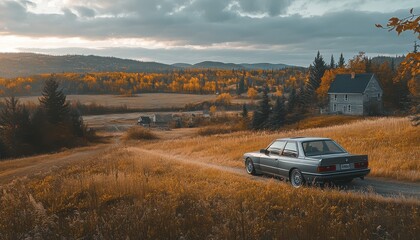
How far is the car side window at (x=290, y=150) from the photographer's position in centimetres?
1223

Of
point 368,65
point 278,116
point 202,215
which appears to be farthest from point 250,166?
point 368,65

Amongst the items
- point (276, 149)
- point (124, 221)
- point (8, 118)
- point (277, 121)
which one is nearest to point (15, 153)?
point (8, 118)

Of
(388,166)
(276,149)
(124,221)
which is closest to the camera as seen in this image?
(124,221)

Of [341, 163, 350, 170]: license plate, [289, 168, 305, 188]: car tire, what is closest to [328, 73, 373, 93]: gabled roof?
[289, 168, 305, 188]: car tire

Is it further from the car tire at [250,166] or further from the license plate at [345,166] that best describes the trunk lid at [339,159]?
the car tire at [250,166]

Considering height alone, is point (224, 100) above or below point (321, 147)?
below

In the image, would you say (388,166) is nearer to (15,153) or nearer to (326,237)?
(326,237)

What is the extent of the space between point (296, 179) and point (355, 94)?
64.5m

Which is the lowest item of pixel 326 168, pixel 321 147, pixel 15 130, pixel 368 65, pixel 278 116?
pixel 15 130

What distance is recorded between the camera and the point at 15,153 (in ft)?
167

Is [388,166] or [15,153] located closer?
[388,166]

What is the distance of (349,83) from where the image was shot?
72938 millimetres

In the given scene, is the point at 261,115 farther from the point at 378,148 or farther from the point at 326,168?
the point at 326,168

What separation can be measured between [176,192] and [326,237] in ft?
13.3
